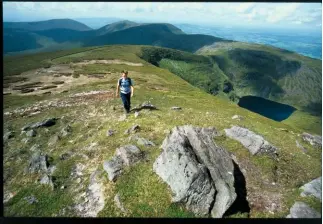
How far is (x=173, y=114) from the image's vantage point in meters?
31.8

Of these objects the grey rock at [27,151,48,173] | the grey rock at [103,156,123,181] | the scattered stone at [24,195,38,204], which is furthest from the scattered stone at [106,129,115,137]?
the scattered stone at [24,195,38,204]

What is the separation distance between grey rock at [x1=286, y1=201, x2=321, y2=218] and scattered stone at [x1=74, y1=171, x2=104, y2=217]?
999 cm

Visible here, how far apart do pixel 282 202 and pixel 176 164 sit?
6.19 metres

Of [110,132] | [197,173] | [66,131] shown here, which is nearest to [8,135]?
[66,131]

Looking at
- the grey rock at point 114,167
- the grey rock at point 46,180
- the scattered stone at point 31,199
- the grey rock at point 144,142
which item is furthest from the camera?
the grey rock at point 144,142

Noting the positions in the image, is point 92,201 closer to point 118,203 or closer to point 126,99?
point 118,203

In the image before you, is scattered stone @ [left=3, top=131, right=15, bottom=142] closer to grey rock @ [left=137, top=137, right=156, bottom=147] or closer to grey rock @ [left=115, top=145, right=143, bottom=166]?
grey rock @ [left=115, top=145, right=143, bottom=166]

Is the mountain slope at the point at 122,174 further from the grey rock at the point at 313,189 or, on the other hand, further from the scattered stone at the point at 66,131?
the grey rock at the point at 313,189

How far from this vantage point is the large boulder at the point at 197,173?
1608cm

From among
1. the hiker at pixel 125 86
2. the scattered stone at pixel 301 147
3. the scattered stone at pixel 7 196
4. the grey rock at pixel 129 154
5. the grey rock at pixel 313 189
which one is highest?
the hiker at pixel 125 86

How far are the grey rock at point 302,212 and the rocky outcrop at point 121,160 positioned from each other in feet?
30.2

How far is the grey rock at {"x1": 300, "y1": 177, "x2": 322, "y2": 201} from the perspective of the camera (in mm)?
17938

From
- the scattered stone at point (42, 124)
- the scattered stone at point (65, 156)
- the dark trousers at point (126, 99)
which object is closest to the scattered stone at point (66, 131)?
the scattered stone at point (42, 124)

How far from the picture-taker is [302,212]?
1625 centimetres
